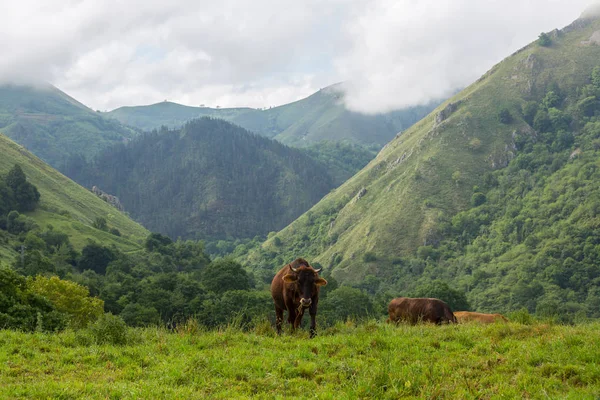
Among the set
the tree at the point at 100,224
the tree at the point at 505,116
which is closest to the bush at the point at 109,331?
the tree at the point at 100,224

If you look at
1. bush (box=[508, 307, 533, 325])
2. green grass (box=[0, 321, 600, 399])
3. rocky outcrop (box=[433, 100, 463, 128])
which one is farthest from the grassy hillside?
rocky outcrop (box=[433, 100, 463, 128])

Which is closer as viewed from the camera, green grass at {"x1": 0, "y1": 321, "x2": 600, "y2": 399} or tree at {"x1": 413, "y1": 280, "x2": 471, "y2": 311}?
green grass at {"x1": 0, "y1": 321, "x2": 600, "y2": 399}

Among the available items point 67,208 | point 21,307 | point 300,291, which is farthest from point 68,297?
point 67,208

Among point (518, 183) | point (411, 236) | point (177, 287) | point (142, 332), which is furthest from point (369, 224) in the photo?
point (142, 332)

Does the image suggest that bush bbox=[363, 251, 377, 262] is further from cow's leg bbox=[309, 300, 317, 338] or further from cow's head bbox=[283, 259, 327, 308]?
cow's head bbox=[283, 259, 327, 308]

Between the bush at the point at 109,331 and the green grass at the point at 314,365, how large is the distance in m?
0.27

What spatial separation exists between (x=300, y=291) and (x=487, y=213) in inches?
5919

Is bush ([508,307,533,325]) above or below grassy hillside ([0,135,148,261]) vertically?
below

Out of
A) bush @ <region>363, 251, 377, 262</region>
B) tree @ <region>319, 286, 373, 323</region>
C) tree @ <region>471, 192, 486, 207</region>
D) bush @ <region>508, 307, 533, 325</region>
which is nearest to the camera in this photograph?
bush @ <region>508, 307, 533, 325</region>

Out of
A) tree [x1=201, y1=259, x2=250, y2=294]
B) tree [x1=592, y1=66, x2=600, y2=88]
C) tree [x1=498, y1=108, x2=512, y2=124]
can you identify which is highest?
tree [x1=592, y1=66, x2=600, y2=88]

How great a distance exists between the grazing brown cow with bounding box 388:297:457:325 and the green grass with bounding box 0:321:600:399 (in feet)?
16.5

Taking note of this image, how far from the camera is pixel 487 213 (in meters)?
154

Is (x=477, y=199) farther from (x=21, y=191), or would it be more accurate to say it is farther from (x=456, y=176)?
(x=21, y=191)

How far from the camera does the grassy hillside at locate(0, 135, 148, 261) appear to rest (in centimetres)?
12006
